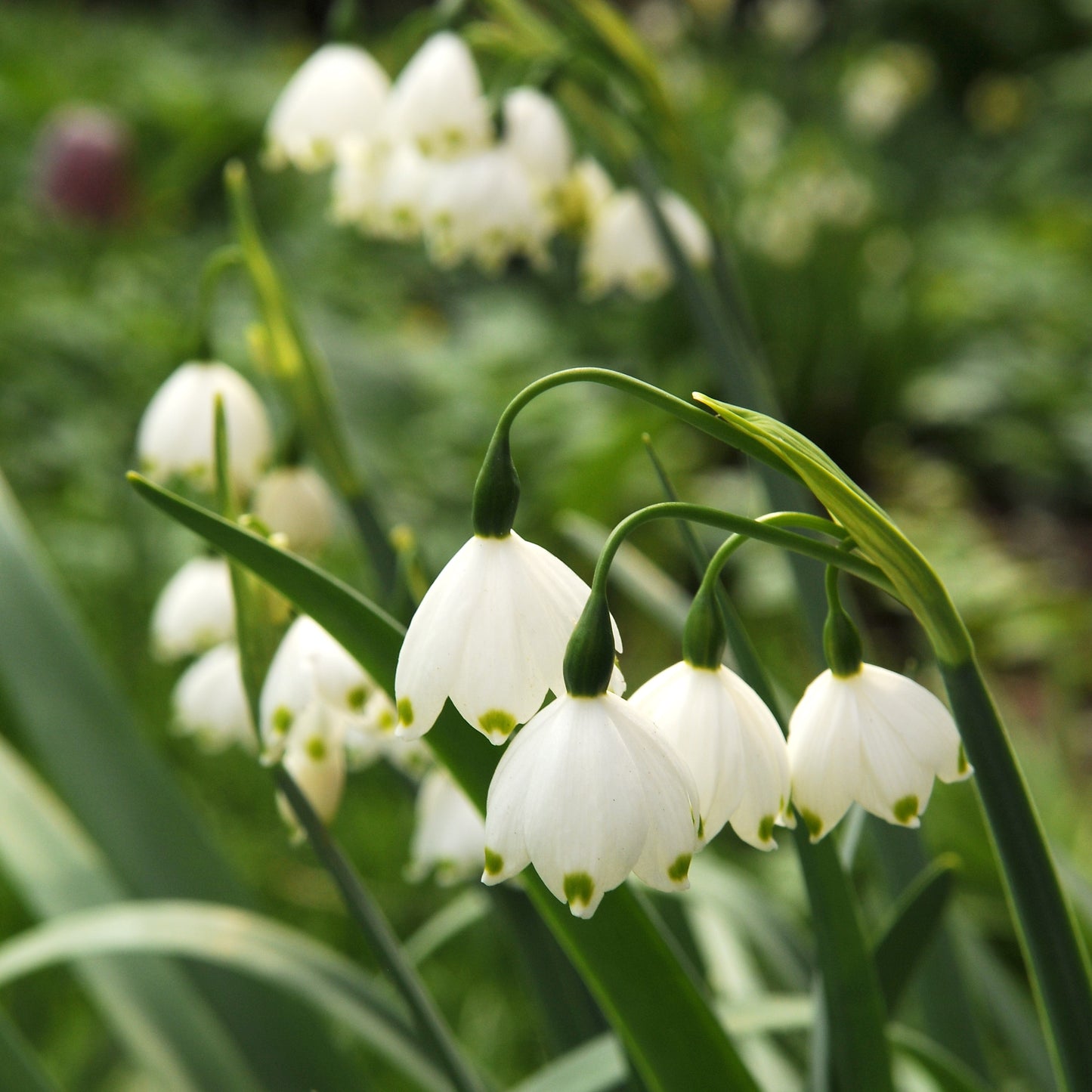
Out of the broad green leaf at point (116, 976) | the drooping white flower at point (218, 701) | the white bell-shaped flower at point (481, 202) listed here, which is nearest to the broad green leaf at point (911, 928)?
the drooping white flower at point (218, 701)

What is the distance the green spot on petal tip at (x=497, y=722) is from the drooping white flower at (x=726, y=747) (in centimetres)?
6

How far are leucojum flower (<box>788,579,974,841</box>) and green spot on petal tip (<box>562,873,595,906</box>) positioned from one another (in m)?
0.12

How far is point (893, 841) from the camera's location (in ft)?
2.93

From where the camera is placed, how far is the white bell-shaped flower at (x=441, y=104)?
39.9 inches

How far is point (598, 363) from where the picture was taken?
137 inches

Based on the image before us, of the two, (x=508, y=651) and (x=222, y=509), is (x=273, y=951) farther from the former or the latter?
(x=508, y=651)

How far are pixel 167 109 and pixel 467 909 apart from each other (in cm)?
411

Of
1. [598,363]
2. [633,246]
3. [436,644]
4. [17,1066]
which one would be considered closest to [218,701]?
[17,1066]

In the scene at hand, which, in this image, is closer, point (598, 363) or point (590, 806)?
point (590, 806)

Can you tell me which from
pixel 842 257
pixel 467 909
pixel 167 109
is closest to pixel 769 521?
pixel 467 909

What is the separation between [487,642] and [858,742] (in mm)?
173

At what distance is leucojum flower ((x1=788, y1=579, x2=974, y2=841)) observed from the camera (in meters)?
0.52

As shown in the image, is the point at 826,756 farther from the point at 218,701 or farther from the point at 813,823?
the point at 218,701

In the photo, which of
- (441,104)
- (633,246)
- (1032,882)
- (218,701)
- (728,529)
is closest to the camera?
(728,529)
